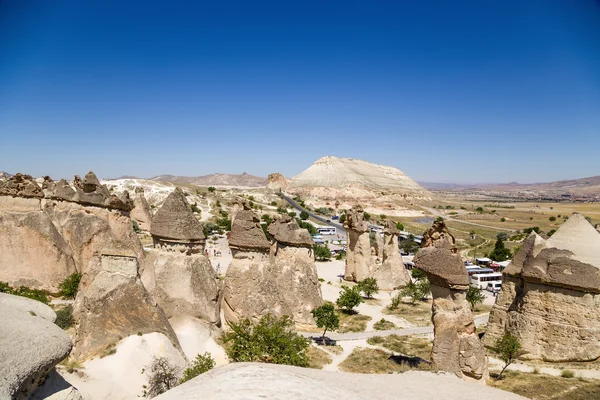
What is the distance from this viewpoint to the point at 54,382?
8.20m

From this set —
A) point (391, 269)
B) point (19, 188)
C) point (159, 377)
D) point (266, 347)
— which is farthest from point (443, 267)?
point (391, 269)

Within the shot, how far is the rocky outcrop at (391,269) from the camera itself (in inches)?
1304

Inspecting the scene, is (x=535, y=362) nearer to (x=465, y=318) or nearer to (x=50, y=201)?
(x=465, y=318)

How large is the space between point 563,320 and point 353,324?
430 inches

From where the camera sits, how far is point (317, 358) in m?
16.7

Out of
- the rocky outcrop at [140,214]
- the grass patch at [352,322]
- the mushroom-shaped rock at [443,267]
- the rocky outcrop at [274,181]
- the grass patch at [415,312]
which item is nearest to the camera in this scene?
the mushroom-shaped rock at [443,267]

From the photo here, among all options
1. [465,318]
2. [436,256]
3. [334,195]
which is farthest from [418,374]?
[334,195]

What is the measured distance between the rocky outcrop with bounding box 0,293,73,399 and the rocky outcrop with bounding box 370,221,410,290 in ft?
91.7

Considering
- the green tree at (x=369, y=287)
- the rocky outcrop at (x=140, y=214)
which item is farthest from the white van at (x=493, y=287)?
the rocky outcrop at (x=140, y=214)

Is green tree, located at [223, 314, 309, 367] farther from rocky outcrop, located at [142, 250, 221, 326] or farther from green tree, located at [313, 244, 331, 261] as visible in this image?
green tree, located at [313, 244, 331, 261]

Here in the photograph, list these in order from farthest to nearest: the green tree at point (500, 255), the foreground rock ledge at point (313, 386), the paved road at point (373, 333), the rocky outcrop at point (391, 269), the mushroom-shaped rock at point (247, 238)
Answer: the green tree at point (500, 255) < the rocky outcrop at point (391, 269) < the paved road at point (373, 333) < the mushroom-shaped rock at point (247, 238) < the foreground rock ledge at point (313, 386)

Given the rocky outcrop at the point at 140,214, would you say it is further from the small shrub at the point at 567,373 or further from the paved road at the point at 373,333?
the small shrub at the point at 567,373

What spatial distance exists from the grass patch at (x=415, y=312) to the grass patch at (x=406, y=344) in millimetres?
3842

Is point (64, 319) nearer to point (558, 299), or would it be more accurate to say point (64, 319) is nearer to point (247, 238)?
point (247, 238)
